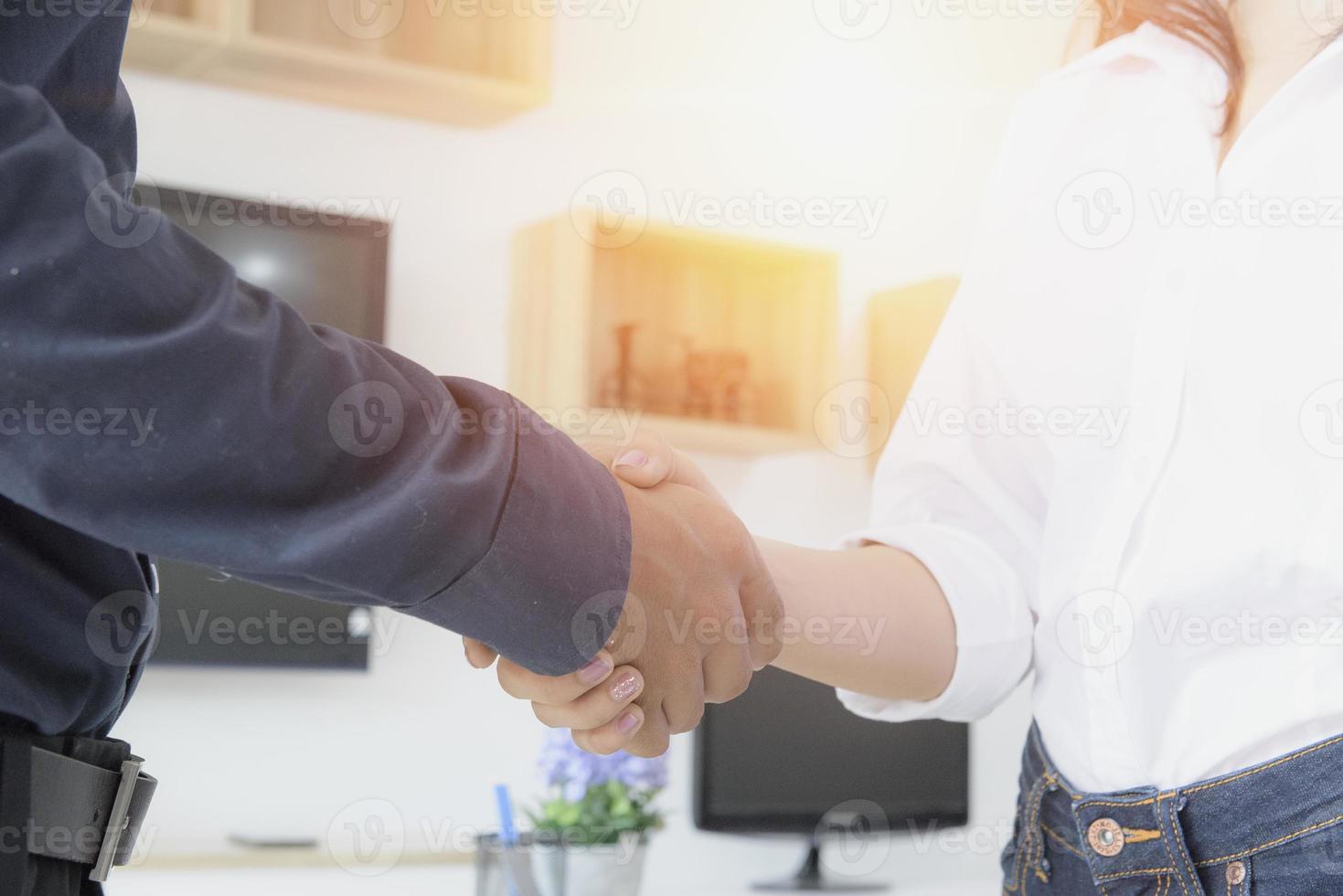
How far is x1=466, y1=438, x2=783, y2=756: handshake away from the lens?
0.87 m

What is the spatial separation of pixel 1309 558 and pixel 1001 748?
7.01ft

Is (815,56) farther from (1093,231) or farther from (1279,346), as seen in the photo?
(1279,346)

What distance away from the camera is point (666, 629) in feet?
2.94

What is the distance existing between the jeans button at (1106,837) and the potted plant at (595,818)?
109cm

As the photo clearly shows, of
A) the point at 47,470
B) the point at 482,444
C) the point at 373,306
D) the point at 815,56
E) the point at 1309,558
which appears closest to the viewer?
the point at 47,470

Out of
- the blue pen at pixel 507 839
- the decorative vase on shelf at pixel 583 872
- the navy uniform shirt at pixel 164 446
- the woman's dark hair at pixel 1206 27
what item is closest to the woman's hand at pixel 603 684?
the navy uniform shirt at pixel 164 446

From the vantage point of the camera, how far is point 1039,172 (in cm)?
115

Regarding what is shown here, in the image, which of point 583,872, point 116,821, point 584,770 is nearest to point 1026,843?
point 116,821

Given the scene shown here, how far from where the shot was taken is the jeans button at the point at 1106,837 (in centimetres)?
88

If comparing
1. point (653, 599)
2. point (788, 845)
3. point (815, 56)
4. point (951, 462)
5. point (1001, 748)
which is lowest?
point (788, 845)

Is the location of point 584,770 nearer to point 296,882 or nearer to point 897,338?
point 296,882

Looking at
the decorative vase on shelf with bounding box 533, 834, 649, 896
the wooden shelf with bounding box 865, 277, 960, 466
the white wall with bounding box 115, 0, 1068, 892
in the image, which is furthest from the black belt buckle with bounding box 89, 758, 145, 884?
the wooden shelf with bounding box 865, 277, 960, 466

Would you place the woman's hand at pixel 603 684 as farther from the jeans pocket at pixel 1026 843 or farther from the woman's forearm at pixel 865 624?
the jeans pocket at pixel 1026 843

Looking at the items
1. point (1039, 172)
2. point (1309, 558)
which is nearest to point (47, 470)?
point (1309, 558)
